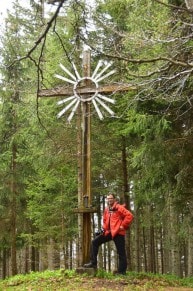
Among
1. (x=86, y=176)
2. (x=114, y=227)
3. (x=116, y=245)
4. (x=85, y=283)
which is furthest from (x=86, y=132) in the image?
(x=85, y=283)

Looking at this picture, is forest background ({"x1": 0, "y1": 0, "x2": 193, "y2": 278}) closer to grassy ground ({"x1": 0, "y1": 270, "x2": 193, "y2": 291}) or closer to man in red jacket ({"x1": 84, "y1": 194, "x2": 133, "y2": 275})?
man in red jacket ({"x1": 84, "y1": 194, "x2": 133, "y2": 275})

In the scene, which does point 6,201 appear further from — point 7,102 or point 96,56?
point 96,56

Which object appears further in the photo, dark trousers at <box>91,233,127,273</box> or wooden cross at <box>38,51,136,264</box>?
wooden cross at <box>38,51,136,264</box>

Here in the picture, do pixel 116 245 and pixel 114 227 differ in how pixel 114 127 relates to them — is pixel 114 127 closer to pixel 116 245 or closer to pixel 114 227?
pixel 114 227

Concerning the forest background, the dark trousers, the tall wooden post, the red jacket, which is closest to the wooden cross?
the tall wooden post

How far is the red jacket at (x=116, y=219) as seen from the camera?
7.86m

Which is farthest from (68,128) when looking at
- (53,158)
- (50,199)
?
(50,199)

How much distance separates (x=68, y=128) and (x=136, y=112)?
13.7 feet

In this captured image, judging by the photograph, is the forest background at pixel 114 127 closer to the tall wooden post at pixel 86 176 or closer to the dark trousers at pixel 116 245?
the tall wooden post at pixel 86 176

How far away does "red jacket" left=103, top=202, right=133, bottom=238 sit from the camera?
7.86m

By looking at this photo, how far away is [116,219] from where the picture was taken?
7977 mm

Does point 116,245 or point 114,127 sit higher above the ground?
point 114,127

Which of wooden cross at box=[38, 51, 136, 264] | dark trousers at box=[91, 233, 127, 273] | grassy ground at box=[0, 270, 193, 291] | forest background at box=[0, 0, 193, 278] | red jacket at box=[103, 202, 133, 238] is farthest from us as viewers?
wooden cross at box=[38, 51, 136, 264]

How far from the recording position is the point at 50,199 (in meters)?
15.4
